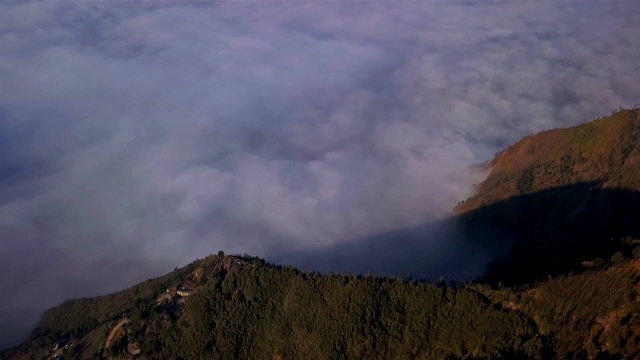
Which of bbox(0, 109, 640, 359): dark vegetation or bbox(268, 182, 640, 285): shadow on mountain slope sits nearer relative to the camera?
bbox(0, 109, 640, 359): dark vegetation

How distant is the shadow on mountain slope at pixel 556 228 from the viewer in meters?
64.7

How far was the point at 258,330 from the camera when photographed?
63.9 metres

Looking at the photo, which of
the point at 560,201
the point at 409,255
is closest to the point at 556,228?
the point at 560,201

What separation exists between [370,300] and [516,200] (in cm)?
3709

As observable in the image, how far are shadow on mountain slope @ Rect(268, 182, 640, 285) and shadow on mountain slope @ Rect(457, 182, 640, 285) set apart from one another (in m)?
0.10

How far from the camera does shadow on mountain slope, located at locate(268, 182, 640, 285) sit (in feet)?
224

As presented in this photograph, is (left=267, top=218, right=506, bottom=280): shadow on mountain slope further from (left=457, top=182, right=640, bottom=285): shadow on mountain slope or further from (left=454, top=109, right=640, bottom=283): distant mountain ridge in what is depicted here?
(left=454, top=109, right=640, bottom=283): distant mountain ridge

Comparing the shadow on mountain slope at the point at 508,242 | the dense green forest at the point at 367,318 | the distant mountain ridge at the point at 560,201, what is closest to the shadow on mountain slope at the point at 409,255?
the shadow on mountain slope at the point at 508,242

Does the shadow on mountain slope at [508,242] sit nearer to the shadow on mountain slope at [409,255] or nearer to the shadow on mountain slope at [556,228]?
the shadow on mountain slope at [409,255]

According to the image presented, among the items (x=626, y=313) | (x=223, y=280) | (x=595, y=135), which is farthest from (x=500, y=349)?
(x=595, y=135)

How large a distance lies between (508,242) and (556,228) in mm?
8291

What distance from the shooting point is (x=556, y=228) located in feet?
249

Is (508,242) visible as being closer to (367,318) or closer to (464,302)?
(464,302)

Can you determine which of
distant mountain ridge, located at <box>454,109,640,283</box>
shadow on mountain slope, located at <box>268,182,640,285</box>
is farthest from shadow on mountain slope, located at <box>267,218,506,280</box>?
distant mountain ridge, located at <box>454,109,640,283</box>
